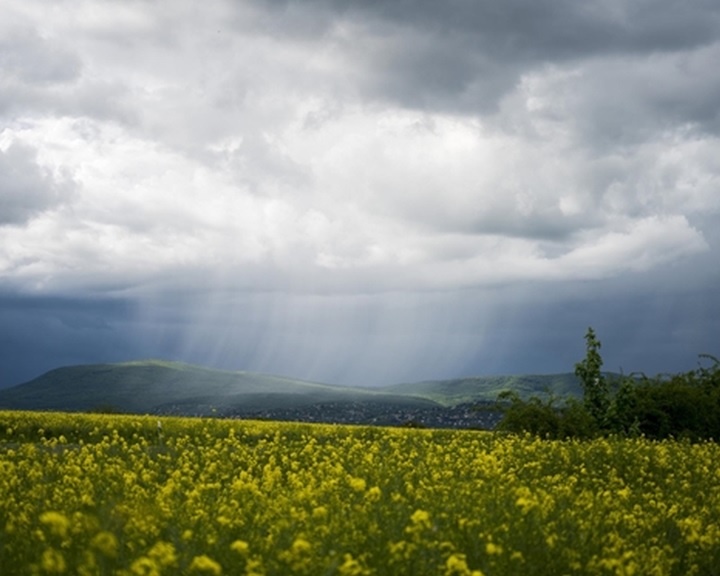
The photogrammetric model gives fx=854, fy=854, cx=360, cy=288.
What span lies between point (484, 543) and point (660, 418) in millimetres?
25228

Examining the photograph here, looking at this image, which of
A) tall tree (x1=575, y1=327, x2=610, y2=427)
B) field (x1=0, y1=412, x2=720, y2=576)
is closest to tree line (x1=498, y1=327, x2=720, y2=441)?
tall tree (x1=575, y1=327, x2=610, y2=427)

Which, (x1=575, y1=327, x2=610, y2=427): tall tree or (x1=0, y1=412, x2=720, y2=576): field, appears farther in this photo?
(x1=575, y1=327, x2=610, y2=427): tall tree

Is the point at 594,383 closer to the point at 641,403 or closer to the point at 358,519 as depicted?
the point at 641,403

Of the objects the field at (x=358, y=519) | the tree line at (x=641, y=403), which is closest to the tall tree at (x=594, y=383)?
the tree line at (x=641, y=403)

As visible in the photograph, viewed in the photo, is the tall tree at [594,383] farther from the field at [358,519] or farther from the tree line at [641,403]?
the field at [358,519]

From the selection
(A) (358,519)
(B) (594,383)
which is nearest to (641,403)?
(B) (594,383)

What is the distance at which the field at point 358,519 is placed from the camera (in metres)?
8.01

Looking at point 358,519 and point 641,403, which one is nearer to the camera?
point 358,519

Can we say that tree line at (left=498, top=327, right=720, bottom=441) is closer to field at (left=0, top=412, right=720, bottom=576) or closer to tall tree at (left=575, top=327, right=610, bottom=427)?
tall tree at (left=575, top=327, right=610, bottom=427)

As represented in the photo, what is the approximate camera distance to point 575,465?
18.8 meters

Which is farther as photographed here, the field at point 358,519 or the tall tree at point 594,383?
the tall tree at point 594,383

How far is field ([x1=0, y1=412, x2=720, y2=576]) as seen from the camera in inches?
315

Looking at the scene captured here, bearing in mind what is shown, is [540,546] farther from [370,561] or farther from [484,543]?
[370,561]

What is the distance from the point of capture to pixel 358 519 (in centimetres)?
979
